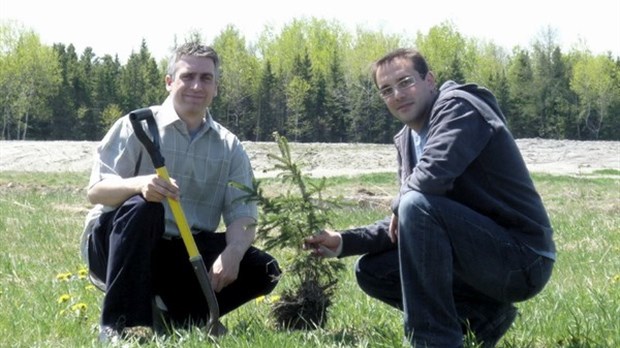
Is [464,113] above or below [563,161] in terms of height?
above

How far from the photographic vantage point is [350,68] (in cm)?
7575

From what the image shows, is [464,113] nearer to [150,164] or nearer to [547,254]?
[547,254]

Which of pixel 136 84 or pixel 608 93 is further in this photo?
pixel 608 93

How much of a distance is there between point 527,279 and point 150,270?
5.51 ft

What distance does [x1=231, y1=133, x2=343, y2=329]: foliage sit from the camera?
4.43 m

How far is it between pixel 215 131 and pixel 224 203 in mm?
359

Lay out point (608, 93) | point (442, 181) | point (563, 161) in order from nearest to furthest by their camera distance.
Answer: point (442, 181) → point (563, 161) → point (608, 93)

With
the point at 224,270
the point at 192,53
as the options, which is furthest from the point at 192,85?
the point at 224,270

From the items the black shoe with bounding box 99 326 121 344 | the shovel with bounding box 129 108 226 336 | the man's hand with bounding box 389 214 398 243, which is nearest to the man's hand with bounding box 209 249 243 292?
the shovel with bounding box 129 108 226 336

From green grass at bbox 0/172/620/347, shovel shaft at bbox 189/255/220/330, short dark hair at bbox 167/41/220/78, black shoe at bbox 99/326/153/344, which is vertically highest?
short dark hair at bbox 167/41/220/78

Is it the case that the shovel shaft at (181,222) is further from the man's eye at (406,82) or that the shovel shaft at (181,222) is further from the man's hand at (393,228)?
the man's eye at (406,82)

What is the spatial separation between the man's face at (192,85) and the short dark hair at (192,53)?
0.02m

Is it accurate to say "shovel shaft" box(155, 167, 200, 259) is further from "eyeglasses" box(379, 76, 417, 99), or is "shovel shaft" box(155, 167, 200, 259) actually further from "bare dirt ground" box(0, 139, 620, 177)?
"bare dirt ground" box(0, 139, 620, 177)

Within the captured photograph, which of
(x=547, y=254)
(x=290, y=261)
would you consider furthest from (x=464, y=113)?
(x=290, y=261)
